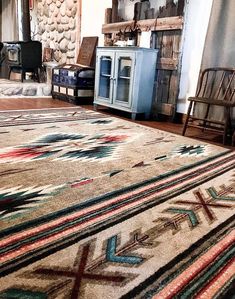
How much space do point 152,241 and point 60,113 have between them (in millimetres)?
2618

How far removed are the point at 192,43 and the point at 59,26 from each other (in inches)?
133

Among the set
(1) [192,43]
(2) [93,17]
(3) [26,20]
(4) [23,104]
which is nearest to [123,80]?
(1) [192,43]

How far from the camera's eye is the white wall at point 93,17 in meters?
4.43

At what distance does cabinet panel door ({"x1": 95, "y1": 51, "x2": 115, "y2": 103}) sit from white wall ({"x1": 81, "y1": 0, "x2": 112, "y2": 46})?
80cm

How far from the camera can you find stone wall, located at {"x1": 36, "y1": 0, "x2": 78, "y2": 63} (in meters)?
5.19

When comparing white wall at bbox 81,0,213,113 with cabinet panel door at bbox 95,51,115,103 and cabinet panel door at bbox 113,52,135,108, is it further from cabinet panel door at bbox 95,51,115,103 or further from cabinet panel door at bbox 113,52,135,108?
cabinet panel door at bbox 95,51,115,103

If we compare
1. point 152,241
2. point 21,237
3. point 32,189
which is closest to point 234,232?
point 152,241

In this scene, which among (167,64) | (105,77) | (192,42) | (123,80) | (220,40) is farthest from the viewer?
(105,77)

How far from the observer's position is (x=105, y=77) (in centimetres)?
388

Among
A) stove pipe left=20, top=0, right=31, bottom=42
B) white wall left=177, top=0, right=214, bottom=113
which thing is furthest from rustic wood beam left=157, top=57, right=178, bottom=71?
stove pipe left=20, top=0, right=31, bottom=42

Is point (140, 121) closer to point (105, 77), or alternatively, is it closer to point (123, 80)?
point (123, 80)

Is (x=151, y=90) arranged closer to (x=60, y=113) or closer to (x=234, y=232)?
(x=60, y=113)

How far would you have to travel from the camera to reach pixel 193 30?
10.2ft

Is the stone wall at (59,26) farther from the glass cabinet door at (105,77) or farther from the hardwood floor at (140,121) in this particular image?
the glass cabinet door at (105,77)
